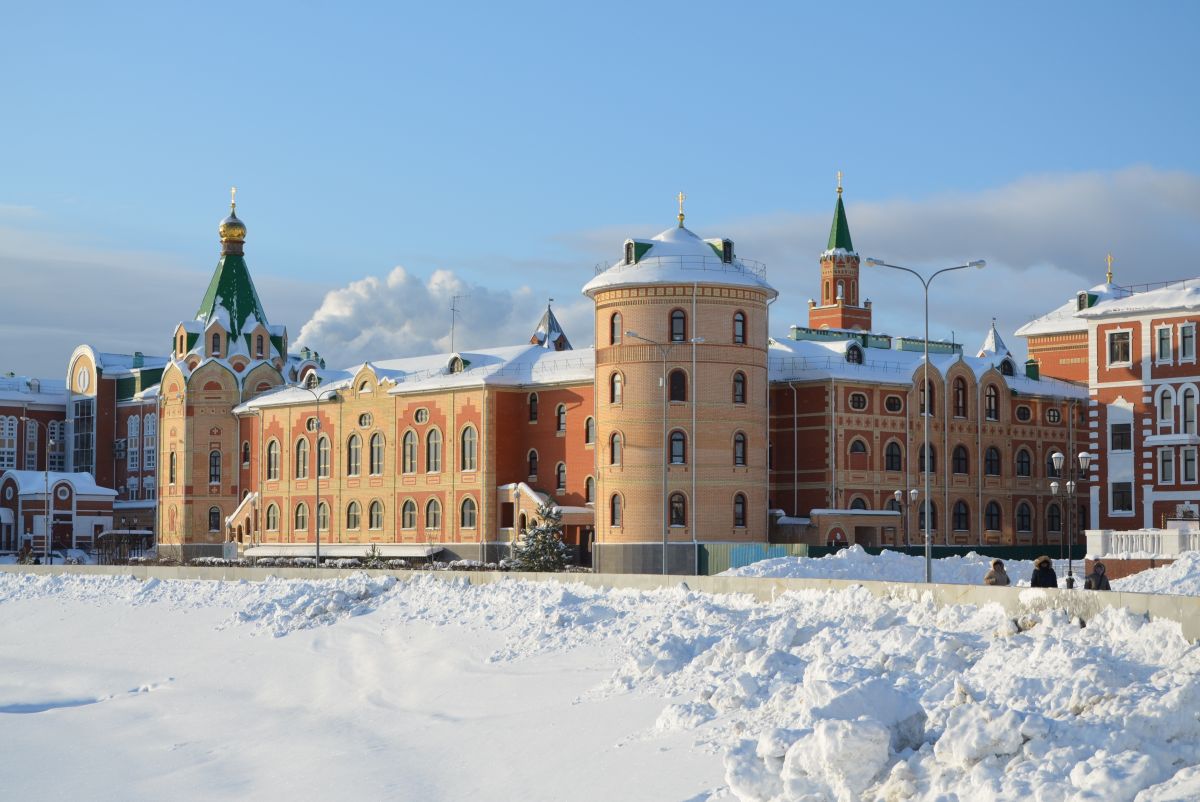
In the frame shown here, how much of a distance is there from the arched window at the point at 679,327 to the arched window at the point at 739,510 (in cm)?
626

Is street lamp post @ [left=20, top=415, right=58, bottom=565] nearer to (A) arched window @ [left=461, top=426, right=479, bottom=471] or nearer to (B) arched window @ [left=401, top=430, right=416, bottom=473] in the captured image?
(B) arched window @ [left=401, top=430, right=416, bottom=473]

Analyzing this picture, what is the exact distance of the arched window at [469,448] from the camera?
6962cm

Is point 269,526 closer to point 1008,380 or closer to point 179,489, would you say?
point 179,489

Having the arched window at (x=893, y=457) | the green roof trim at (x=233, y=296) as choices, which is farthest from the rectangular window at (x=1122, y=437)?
the green roof trim at (x=233, y=296)

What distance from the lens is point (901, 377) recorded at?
6662 cm

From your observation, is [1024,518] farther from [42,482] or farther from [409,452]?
[42,482]

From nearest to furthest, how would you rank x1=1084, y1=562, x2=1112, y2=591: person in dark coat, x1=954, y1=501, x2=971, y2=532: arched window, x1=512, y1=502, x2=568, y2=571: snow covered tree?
x1=1084, y1=562, x2=1112, y2=591: person in dark coat
x1=512, y1=502, x2=568, y2=571: snow covered tree
x1=954, y1=501, x2=971, y2=532: arched window

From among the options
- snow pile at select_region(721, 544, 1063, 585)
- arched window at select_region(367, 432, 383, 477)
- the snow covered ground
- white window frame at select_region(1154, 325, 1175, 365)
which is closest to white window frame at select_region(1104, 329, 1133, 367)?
white window frame at select_region(1154, 325, 1175, 365)

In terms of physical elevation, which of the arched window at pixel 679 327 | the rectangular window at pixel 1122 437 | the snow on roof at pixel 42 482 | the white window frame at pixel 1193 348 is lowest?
the snow on roof at pixel 42 482

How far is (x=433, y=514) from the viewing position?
71.4 m

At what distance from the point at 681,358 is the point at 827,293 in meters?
29.6

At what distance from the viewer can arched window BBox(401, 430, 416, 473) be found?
237 ft

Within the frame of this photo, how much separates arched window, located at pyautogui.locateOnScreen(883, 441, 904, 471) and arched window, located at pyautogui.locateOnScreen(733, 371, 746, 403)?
7.64m

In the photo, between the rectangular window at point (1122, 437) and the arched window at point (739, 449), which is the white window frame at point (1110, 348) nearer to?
the rectangular window at point (1122, 437)
